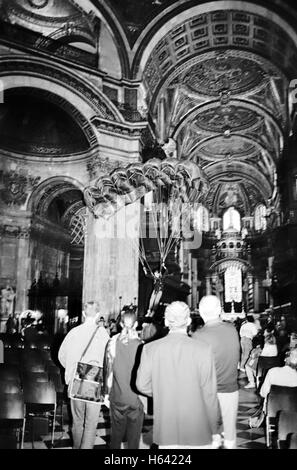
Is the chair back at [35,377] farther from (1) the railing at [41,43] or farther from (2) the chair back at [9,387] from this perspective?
(1) the railing at [41,43]

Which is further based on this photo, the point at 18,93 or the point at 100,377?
the point at 18,93

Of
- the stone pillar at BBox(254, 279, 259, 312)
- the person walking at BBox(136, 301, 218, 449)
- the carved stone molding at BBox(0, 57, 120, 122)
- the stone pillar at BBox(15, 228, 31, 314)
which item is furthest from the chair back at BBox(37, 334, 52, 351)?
the stone pillar at BBox(254, 279, 259, 312)

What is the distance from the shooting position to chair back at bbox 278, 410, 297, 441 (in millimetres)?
3369

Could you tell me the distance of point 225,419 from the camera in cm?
382

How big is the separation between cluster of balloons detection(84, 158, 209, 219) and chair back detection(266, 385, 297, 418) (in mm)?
6827

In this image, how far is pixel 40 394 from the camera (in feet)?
16.3

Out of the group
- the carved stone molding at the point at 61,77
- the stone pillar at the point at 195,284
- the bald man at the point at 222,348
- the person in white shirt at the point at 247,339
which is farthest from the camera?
the stone pillar at the point at 195,284

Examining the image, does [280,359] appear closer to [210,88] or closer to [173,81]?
[173,81]

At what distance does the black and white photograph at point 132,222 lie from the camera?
11.9 ft

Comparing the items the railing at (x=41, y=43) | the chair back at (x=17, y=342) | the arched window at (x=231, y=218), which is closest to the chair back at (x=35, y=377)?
the chair back at (x=17, y=342)

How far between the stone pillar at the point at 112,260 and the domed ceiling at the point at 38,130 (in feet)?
13.1

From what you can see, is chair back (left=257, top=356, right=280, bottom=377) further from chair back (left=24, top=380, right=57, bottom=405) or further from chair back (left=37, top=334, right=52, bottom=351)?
chair back (left=37, top=334, right=52, bottom=351)
